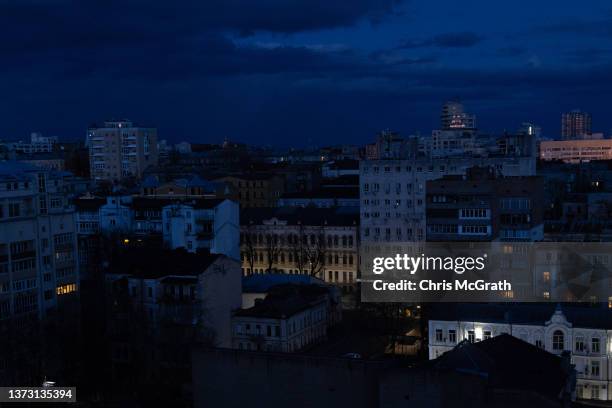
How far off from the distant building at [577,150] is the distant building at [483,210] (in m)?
117

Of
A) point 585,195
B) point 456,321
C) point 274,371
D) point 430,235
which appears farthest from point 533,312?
point 585,195

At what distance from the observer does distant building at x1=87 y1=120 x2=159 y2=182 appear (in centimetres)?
8769

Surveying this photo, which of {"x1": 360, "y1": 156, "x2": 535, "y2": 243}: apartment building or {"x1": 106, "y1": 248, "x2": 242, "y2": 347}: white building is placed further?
{"x1": 360, "y1": 156, "x2": 535, "y2": 243}: apartment building

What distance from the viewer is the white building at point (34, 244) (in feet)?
97.0

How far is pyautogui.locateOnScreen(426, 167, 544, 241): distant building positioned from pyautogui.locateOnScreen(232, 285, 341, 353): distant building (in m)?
7.85

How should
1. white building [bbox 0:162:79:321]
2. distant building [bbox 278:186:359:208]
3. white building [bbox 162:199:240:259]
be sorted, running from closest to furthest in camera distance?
white building [bbox 0:162:79:321] → white building [bbox 162:199:240:259] → distant building [bbox 278:186:359:208]

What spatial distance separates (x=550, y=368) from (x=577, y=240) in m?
18.6

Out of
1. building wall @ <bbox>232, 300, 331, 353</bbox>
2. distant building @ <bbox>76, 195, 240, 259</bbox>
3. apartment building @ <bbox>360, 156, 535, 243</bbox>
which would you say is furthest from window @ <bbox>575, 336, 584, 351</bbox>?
distant building @ <bbox>76, 195, 240, 259</bbox>

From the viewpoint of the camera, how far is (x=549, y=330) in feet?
96.6

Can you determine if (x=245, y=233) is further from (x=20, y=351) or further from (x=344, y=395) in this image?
(x=344, y=395)

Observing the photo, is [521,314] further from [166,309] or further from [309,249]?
[309,249]

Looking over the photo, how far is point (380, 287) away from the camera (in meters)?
42.7

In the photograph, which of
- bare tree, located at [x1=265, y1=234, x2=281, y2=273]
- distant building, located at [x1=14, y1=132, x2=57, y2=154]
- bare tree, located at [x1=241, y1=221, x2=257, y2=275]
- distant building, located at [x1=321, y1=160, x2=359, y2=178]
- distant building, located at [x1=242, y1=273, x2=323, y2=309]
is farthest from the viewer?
distant building, located at [x1=14, y1=132, x2=57, y2=154]

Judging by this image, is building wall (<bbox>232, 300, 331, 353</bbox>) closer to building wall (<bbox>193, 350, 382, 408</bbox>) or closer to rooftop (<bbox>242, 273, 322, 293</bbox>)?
rooftop (<bbox>242, 273, 322, 293</bbox>)
